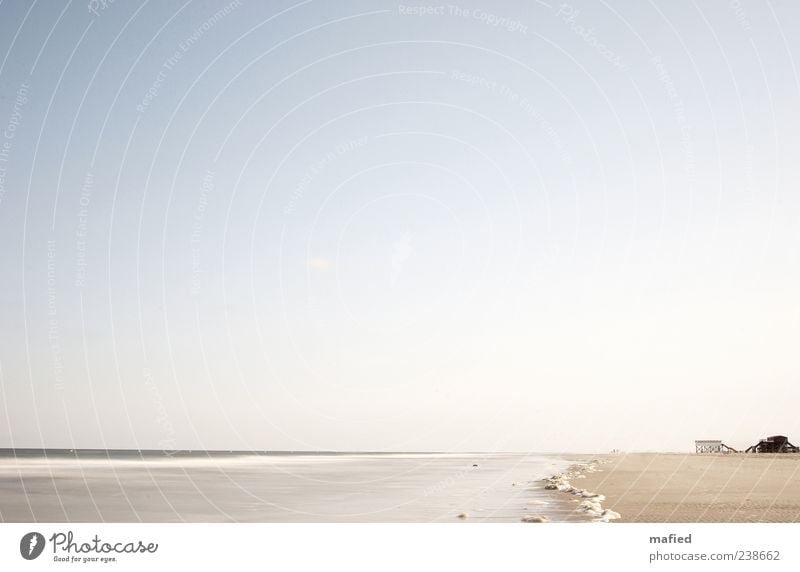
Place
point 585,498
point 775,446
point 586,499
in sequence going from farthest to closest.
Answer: point 775,446, point 585,498, point 586,499

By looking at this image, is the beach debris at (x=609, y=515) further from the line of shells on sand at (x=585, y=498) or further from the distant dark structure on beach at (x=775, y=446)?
the distant dark structure on beach at (x=775, y=446)

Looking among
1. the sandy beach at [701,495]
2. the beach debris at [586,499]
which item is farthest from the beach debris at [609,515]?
the sandy beach at [701,495]

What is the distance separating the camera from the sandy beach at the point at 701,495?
14.0 meters
